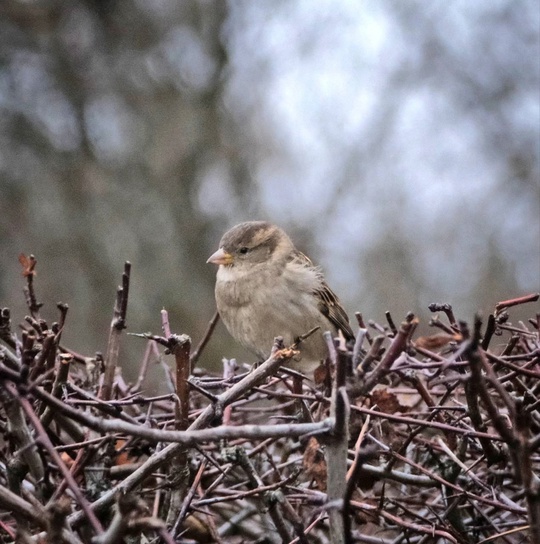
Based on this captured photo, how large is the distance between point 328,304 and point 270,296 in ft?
1.02

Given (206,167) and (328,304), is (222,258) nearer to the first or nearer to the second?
(328,304)

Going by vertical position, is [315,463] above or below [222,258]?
below

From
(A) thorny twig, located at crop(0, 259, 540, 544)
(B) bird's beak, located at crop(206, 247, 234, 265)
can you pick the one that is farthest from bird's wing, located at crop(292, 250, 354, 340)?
(A) thorny twig, located at crop(0, 259, 540, 544)

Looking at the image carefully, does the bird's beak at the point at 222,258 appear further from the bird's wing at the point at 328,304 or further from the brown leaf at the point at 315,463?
the brown leaf at the point at 315,463

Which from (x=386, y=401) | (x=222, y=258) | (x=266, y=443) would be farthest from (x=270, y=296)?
(x=386, y=401)

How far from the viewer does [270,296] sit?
282 centimetres

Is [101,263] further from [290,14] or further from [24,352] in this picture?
[24,352]

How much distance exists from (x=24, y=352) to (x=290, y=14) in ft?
29.5

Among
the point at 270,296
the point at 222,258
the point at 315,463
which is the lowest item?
the point at 315,463

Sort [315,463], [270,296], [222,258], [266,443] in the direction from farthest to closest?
[222,258] < [270,296] < [266,443] < [315,463]

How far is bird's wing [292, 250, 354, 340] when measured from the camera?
2.98 meters

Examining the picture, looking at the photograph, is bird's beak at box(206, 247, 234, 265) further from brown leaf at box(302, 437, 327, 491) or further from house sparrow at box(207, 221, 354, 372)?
brown leaf at box(302, 437, 327, 491)

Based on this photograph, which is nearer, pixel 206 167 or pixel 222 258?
pixel 222 258

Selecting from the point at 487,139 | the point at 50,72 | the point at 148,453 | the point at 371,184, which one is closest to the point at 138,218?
the point at 50,72
